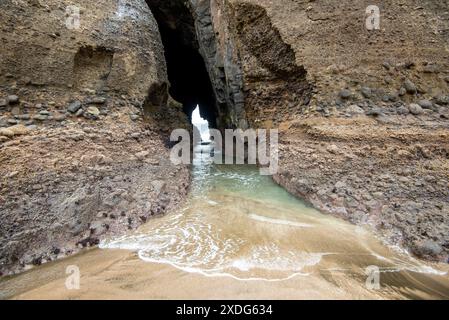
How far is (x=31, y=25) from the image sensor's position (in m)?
4.60

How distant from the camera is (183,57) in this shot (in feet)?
45.9

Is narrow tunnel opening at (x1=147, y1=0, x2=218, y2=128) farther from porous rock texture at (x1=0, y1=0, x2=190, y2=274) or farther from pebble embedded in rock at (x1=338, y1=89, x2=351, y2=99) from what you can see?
pebble embedded in rock at (x1=338, y1=89, x2=351, y2=99)

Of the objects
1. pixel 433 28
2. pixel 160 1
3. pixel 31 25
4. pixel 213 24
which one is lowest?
pixel 31 25

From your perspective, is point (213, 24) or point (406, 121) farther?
point (213, 24)

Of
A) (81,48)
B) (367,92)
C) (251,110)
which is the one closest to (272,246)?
(367,92)

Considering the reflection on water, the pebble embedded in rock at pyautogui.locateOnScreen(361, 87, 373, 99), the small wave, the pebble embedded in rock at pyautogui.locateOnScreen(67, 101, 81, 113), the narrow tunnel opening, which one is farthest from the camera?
the narrow tunnel opening

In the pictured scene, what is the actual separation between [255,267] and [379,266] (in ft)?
3.68

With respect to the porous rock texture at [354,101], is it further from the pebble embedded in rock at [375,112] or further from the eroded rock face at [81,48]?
the eroded rock face at [81,48]

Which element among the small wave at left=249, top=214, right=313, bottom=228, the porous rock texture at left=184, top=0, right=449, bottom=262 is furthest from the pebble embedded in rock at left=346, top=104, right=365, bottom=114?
the small wave at left=249, top=214, right=313, bottom=228

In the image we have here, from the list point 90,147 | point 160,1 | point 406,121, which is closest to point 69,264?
point 90,147

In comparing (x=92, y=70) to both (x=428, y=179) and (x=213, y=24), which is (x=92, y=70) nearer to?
(x=213, y=24)

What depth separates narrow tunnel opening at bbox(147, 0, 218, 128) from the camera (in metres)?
11.3

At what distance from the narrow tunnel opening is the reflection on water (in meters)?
9.60

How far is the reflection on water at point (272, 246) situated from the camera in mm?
2211
